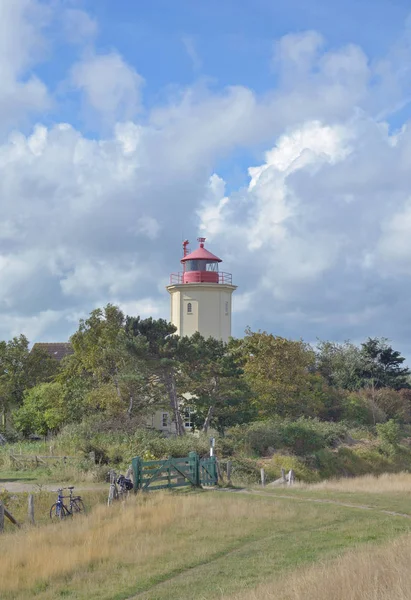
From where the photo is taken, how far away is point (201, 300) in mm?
43531

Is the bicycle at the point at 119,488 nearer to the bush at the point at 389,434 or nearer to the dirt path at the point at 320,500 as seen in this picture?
the dirt path at the point at 320,500

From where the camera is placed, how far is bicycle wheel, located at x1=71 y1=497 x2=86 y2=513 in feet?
59.0

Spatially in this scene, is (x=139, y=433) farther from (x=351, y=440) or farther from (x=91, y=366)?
(x=351, y=440)

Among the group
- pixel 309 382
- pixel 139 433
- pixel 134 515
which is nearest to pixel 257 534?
pixel 134 515

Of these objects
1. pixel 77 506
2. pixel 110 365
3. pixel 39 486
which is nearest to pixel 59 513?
pixel 77 506

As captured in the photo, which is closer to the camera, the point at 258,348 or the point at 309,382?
the point at 258,348

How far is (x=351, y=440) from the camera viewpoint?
39.3m

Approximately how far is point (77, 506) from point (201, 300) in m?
26.2

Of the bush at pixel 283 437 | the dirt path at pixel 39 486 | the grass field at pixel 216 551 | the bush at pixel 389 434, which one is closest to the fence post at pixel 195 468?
the grass field at pixel 216 551

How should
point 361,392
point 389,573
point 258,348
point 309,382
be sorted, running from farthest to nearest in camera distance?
point 361,392 → point 309,382 → point 258,348 → point 389,573

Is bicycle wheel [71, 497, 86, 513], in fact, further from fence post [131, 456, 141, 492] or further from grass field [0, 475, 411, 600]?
fence post [131, 456, 141, 492]

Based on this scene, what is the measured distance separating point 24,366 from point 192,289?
466 inches

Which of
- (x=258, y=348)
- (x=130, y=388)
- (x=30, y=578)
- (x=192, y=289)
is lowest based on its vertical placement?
(x=30, y=578)

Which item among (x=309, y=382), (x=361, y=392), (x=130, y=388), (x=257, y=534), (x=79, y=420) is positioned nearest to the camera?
(x=257, y=534)
